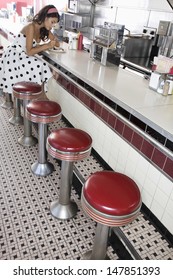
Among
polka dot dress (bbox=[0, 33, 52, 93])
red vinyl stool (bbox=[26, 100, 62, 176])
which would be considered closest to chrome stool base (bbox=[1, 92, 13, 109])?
polka dot dress (bbox=[0, 33, 52, 93])

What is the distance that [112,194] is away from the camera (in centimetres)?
142

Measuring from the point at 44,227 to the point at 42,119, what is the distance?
1024 millimetres

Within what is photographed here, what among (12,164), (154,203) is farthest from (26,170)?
(154,203)

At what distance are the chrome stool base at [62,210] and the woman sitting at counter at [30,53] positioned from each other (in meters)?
1.89

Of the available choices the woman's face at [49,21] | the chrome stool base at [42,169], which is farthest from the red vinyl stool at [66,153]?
the woman's face at [49,21]

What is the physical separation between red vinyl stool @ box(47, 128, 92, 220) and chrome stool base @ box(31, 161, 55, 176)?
1.79ft

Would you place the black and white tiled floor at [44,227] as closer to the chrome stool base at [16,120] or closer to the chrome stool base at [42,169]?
the chrome stool base at [42,169]

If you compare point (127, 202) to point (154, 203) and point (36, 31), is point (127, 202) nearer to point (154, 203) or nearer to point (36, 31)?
point (154, 203)

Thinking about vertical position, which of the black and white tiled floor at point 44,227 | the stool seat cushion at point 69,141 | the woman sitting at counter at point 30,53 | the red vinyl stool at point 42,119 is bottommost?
the black and white tiled floor at point 44,227

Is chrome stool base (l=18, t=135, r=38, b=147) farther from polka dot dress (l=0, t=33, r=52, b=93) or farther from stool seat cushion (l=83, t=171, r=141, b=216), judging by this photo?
stool seat cushion (l=83, t=171, r=141, b=216)

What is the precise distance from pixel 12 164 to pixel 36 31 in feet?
5.50

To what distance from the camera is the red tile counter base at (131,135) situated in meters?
1.76

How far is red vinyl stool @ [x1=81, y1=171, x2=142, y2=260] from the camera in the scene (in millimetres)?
1352

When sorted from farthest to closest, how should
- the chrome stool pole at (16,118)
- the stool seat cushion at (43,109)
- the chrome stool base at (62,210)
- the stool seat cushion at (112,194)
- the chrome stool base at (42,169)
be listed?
the chrome stool pole at (16,118)
the chrome stool base at (42,169)
the stool seat cushion at (43,109)
the chrome stool base at (62,210)
the stool seat cushion at (112,194)
